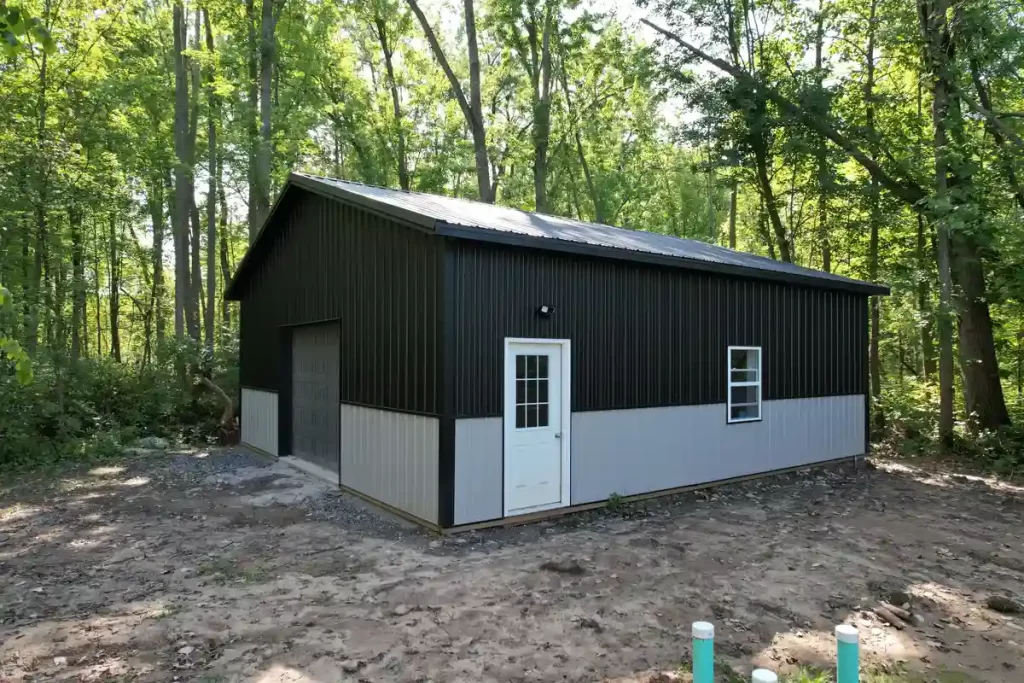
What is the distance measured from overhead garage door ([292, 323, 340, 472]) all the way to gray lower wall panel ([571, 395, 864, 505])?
11.7ft

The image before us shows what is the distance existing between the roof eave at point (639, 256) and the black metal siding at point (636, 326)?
0.19 meters

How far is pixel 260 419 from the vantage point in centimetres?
1135

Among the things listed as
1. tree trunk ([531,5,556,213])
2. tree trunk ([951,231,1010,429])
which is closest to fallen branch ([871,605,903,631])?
tree trunk ([951,231,1010,429])

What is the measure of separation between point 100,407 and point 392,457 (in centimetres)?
869

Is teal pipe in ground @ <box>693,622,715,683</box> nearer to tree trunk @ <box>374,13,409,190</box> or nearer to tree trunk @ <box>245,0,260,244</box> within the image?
tree trunk @ <box>245,0,260,244</box>

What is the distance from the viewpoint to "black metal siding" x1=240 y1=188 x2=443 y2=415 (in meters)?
6.57

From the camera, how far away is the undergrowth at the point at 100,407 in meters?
10.3

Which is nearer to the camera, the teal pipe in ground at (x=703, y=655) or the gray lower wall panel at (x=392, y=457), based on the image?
the teal pipe in ground at (x=703, y=655)

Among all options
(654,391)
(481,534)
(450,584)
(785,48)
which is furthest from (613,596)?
(785,48)

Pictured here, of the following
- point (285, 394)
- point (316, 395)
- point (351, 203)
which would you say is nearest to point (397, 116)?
point (285, 394)

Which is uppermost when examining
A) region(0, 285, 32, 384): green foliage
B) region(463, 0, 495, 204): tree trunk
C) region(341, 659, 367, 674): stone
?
region(463, 0, 495, 204): tree trunk

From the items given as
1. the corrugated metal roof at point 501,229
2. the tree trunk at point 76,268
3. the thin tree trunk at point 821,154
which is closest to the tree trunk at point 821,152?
the thin tree trunk at point 821,154

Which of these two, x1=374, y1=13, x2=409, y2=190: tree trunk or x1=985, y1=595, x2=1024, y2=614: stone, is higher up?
x1=374, y1=13, x2=409, y2=190: tree trunk

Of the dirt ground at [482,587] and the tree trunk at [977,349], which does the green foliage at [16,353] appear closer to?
the dirt ground at [482,587]
